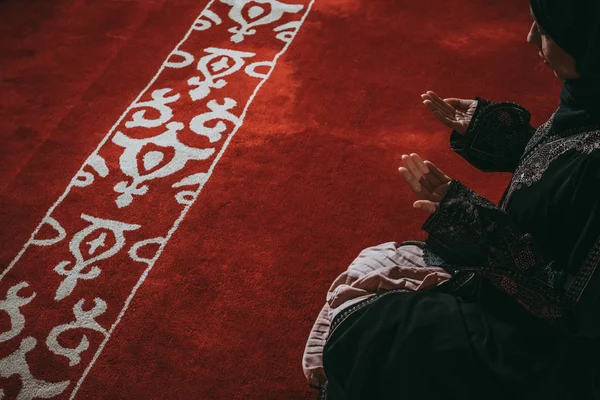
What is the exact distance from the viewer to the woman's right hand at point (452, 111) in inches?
54.8

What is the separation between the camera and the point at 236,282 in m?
1.86

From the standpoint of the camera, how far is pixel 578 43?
100 centimetres

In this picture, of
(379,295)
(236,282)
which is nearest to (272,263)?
(236,282)

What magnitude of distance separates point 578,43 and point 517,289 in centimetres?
43

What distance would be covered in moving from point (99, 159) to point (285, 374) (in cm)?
112

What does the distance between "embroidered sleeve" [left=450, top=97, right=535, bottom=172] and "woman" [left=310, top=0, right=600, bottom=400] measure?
0.14m

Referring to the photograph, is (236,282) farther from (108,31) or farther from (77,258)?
(108,31)

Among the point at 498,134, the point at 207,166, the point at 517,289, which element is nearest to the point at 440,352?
the point at 517,289

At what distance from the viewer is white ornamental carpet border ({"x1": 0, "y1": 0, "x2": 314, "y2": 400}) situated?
1714 mm

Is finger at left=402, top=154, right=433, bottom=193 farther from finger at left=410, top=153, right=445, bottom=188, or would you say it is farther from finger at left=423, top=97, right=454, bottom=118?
finger at left=423, top=97, right=454, bottom=118

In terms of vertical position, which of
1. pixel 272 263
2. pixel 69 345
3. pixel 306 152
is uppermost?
pixel 306 152

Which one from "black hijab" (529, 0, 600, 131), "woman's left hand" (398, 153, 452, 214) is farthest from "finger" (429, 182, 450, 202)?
"black hijab" (529, 0, 600, 131)

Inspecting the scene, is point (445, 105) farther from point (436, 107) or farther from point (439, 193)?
point (439, 193)

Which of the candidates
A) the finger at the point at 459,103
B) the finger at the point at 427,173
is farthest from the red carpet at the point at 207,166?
the finger at the point at 427,173
